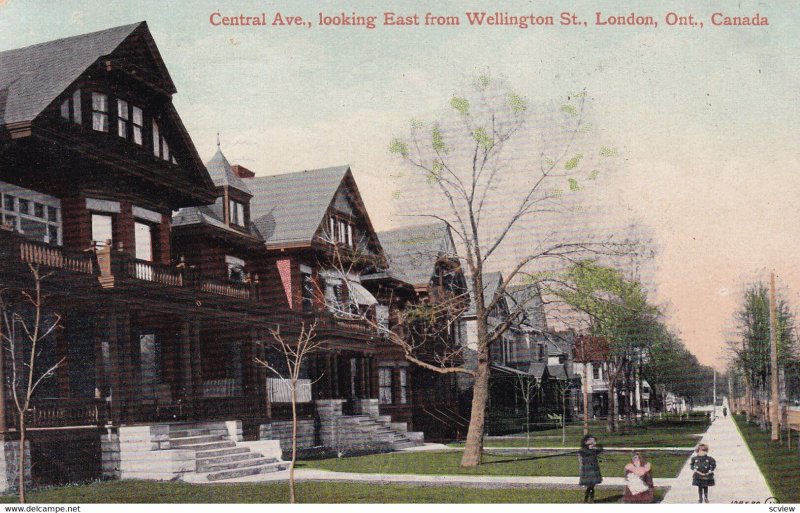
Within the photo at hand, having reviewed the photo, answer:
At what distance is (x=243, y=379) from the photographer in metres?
26.3

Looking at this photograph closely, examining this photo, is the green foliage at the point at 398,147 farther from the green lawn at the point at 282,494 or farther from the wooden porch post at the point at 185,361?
the green lawn at the point at 282,494

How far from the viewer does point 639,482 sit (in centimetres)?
1496

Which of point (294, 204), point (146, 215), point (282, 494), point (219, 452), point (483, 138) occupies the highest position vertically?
point (483, 138)

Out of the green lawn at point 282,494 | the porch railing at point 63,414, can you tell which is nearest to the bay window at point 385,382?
the porch railing at point 63,414

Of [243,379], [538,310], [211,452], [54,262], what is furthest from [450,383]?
[54,262]

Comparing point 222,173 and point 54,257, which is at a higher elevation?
point 222,173

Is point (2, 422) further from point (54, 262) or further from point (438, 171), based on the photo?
point (438, 171)

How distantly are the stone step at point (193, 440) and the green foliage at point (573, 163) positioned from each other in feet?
35.2

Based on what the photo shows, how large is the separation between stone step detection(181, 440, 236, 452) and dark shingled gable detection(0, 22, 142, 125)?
25.9 ft

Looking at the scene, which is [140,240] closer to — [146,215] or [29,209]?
[146,215]

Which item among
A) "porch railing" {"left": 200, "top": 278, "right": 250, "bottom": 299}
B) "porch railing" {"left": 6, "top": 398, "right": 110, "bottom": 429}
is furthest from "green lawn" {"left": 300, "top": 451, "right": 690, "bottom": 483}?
"porch railing" {"left": 6, "top": 398, "right": 110, "bottom": 429}

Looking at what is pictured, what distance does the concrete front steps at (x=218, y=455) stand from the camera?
19047 millimetres

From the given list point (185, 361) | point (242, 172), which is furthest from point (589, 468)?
point (242, 172)

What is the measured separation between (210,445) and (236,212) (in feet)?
33.3
